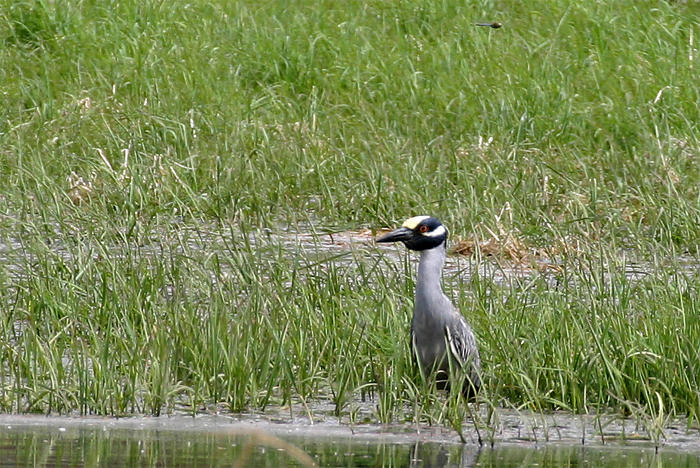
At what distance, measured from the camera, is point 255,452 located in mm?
5941

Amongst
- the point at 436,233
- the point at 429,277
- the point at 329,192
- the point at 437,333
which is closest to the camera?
the point at 437,333

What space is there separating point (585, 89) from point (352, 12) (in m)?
2.89

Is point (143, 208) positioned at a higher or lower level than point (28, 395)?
lower

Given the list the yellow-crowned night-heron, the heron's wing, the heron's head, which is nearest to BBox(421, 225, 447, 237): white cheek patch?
the heron's head

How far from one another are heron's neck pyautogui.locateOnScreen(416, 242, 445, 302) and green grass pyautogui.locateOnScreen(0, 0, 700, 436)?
0.31 metres

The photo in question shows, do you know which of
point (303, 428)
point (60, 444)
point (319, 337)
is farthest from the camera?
point (319, 337)

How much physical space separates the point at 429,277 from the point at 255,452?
1483mm

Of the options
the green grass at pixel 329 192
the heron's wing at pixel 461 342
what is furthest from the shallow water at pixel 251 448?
the heron's wing at pixel 461 342

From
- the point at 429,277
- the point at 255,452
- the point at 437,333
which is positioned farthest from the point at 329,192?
the point at 255,452

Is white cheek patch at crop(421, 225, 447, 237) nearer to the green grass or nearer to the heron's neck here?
the heron's neck

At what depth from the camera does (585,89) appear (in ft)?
46.2

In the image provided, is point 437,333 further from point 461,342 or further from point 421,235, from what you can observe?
point 421,235

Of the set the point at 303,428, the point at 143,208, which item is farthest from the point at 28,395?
the point at 143,208

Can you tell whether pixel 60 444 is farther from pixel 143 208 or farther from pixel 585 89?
pixel 585 89
